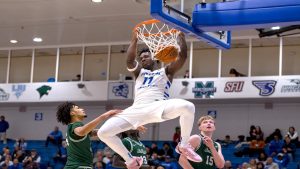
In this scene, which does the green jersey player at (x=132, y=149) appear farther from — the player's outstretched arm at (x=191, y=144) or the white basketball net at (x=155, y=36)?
the white basketball net at (x=155, y=36)

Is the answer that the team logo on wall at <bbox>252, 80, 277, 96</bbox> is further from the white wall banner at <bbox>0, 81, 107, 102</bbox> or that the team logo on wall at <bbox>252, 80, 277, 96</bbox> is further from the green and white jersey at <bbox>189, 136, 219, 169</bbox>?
the green and white jersey at <bbox>189, 136, 219, 169</bbox>

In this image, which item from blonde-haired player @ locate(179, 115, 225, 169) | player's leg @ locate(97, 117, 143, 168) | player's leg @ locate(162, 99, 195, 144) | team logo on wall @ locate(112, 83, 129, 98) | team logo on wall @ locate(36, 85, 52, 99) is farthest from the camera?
team logo on wall @ locate(36, 85, 52, 99)

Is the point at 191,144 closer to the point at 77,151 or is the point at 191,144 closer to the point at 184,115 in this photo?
the point at 184,115

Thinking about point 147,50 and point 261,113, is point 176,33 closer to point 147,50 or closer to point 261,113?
point 147,50

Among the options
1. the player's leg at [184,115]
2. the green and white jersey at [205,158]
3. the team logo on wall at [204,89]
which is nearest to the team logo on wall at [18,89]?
the team logo on wall at [204,89]

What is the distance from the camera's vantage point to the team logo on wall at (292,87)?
21.9 meters

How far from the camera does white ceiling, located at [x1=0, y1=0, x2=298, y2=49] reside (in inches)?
819

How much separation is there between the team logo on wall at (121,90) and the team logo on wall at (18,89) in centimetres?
448

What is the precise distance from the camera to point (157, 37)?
861 cm

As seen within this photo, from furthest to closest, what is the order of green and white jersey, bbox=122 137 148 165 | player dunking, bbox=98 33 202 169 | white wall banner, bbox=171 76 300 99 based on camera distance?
white wall banner, bbox=171 76 300 99
green and white jersey, bbox=122 137 148 165
player dunking, bbox=98 33 202 169

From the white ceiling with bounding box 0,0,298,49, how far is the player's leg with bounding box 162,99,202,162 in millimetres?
13114

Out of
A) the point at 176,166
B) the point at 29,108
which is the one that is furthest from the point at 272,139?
the point at 29,108

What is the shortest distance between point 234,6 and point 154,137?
19.2 meters

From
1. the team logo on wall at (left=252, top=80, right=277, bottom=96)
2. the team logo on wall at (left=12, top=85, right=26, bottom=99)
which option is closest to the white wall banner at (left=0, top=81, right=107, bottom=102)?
→ the team logo on wall at (left=12, top=85, right=26, bottom=99)
